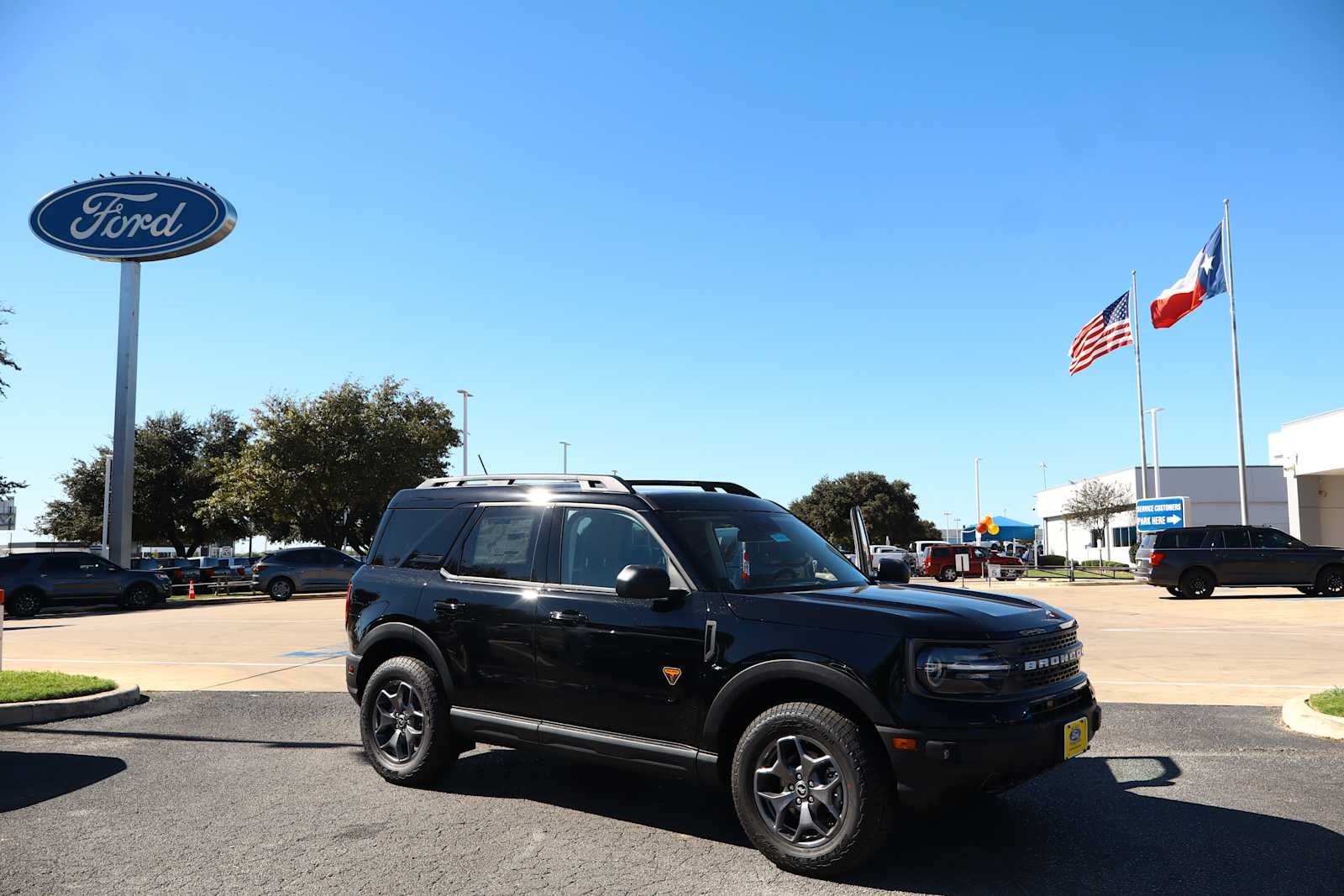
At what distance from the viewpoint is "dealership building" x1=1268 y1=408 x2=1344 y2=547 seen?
37438 mm

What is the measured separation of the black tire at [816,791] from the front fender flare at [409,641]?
2.07 metres

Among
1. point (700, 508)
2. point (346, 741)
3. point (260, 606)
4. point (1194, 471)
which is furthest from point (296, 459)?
point (1194, 471)

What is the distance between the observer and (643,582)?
479 centimetres

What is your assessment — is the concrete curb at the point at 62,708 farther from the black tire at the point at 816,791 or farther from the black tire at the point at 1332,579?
the black tire at the point at 1332,579

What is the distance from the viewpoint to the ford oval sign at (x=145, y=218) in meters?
29.8

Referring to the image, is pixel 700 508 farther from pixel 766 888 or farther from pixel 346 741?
pixel 346 741

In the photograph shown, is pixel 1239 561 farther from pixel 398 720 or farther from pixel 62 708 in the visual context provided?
pixel 62 708

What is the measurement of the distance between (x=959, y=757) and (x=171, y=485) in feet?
180

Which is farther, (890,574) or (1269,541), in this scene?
(1269,541)

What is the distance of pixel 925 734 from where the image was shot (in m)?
4.22

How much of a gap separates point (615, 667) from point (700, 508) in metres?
1.04

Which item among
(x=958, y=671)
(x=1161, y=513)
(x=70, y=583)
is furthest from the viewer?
(x=1161, y=513)

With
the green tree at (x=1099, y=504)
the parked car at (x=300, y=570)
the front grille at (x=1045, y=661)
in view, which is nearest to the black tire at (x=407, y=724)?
the front grille at (x=1045, y=661)

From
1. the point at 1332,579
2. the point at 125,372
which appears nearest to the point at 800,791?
the point at 1332,579
